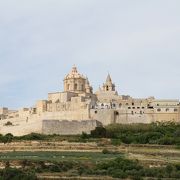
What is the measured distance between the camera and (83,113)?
224ft

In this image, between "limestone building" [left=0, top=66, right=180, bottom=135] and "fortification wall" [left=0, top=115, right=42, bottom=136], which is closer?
"limestone building" [left=0, top=66, right=180, bottom=135]

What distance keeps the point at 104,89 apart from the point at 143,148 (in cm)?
2351

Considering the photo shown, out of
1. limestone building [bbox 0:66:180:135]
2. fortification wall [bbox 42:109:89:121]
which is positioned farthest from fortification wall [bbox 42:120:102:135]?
fortification wall [bbox 42:109:89:121]

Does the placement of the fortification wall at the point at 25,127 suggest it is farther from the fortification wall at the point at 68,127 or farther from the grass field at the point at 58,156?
the grass field at the point at 58,156

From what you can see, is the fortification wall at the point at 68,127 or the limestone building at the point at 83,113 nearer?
the fortification wall at the point at 68,127

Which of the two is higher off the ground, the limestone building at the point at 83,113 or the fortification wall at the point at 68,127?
the limestone building at the point at 83,113

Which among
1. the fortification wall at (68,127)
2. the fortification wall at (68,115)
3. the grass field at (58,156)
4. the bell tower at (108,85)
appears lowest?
the grass field at (58,156)

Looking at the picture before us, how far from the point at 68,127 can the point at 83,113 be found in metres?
4.53

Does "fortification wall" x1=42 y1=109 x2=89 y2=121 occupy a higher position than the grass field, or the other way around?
"fortification wall" x1=42 y1=109 x2=89 y2=121

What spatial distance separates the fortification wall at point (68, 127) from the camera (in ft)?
209

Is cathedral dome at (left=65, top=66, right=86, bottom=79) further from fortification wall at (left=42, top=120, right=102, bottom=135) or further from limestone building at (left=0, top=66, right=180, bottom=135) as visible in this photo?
fortification wall at (left=42, top=120, right=102, bottom=135)


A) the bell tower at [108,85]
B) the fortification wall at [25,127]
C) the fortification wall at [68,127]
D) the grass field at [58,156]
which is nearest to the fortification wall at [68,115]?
the fortification wall at [25,127]

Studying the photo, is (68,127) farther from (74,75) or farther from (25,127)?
(74,75)

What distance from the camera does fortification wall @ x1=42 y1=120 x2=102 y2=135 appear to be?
63.8m
